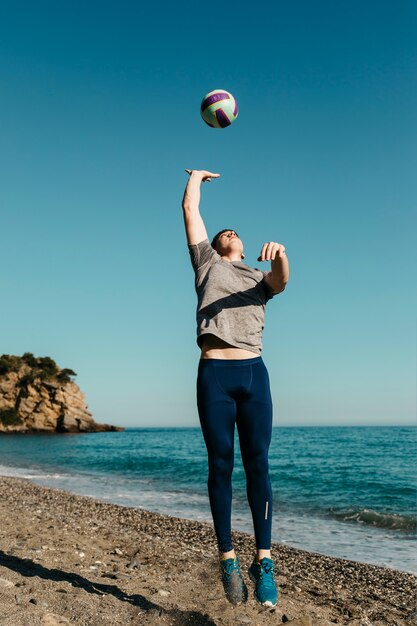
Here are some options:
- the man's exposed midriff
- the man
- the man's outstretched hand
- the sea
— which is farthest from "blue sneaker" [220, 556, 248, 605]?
the sea

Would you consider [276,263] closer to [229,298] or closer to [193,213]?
[229,298]

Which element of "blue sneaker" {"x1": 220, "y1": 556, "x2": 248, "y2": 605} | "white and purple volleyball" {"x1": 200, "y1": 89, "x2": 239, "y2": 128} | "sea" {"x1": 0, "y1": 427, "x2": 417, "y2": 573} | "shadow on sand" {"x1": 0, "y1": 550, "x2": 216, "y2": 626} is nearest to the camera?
"blue sneaker" {"x1": 220, "y1": 556, "x2": 248, "y2": 605}

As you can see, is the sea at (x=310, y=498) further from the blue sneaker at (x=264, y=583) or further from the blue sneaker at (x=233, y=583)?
the blue sneaker at (x=233, y=583)

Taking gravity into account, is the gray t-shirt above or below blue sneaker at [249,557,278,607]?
above

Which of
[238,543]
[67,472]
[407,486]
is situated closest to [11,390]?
[67,472]

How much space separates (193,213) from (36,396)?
82.4 m

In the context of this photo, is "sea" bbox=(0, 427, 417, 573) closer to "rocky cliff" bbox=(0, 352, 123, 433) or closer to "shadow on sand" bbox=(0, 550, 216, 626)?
"shadow on sand" bbox=(0, 550, 216, 626)

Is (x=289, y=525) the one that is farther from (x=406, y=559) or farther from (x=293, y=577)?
(x=293, y=577)

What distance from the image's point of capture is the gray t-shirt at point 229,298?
4.00m

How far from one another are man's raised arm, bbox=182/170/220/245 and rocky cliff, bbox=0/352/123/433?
8020 cm

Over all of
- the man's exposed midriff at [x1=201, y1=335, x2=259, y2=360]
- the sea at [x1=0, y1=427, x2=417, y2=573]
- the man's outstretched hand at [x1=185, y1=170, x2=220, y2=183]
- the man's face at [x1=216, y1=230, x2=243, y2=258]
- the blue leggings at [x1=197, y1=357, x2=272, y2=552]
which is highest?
the man's outstretched hand at [x1=185, y1=170, x2=220, y2=183]

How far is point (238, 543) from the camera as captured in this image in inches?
320

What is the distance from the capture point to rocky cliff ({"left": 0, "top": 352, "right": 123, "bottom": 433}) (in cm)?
7938

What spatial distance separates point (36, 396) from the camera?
80938mm
